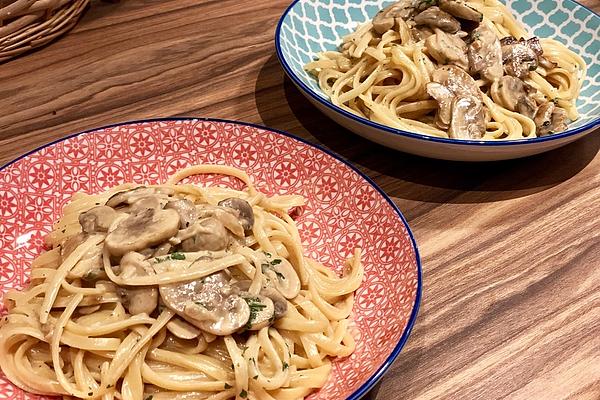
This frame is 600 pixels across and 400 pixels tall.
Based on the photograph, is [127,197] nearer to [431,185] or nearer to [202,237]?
[202,237]

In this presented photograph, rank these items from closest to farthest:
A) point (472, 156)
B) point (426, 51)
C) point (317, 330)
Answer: point (317, 330), point (472, 156), point (426, 51)

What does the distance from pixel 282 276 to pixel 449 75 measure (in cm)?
111

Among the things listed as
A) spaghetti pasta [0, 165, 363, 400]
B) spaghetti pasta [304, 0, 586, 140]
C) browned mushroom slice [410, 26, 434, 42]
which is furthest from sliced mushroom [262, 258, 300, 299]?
browned mushroom slice [410, 26, 434, 42]

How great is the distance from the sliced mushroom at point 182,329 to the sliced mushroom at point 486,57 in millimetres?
1496

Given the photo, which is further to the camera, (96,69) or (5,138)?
(96,69)

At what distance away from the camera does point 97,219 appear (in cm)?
149

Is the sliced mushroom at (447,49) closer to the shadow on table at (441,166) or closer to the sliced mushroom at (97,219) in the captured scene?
the shadow on table at (441,166)

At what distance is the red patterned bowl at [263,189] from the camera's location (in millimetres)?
1503

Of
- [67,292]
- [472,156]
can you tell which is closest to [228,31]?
[472,156]

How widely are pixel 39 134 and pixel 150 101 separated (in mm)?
425

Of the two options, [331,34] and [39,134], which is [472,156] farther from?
[39,134]

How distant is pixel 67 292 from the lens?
142cm

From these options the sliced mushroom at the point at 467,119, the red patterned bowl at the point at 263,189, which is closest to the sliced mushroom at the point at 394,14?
the sliced mushroom at the point at 467,119

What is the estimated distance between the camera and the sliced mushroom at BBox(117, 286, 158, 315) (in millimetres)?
1361
